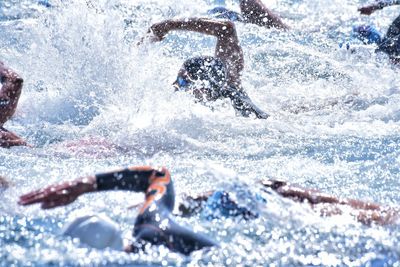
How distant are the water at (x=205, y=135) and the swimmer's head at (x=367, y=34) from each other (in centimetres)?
34

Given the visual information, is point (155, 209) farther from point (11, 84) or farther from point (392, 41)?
point (392, 41)

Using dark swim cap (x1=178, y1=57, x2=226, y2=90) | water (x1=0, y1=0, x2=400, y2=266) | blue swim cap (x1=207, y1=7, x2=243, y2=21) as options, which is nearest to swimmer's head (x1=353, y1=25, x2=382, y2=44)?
water (x1=0, y1=0, x2=400, y2=266)

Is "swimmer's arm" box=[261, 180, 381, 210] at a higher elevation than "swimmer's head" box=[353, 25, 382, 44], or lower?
higher

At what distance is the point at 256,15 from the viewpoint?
8695 millimetres

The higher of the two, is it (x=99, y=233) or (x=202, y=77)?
(x=99, y=233)

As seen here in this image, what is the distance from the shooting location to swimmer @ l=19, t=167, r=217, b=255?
291cm

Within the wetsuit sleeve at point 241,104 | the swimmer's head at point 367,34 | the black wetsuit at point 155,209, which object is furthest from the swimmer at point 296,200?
the swimmer's head at point 367,34

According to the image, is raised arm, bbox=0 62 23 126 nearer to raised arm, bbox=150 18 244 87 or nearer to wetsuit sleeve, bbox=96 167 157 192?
raised arm, bbox=150 18 244 87

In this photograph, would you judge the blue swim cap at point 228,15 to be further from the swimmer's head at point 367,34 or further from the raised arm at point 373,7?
the raised arm at point 373,7

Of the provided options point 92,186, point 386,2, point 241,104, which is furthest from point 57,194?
point 386,2

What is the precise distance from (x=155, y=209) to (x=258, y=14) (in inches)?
237

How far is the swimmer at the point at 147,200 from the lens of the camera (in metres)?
2.91

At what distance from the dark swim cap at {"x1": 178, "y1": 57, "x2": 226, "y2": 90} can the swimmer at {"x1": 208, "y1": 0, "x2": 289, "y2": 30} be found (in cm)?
252

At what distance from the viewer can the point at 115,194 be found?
13.2ft
